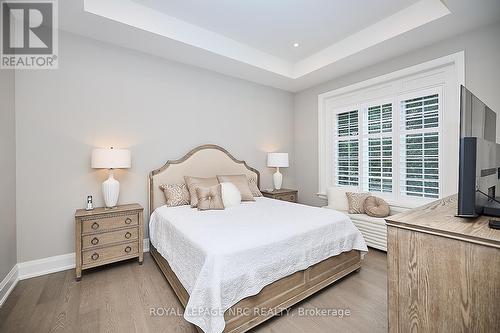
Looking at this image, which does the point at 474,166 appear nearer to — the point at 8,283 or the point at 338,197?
the point at 338,197

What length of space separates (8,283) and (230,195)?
2295mm

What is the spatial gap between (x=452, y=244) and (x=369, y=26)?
2.97m

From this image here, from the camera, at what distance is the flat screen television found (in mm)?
1079

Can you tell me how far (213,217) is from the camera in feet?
7.73

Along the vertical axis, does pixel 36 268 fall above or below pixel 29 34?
below

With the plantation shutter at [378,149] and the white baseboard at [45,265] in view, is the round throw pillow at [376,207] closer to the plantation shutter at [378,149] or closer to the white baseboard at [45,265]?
the plantation shutter at [378,149]

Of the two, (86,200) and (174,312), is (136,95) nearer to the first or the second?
(86,200)

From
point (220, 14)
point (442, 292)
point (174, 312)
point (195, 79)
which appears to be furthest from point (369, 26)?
point (174, 312)

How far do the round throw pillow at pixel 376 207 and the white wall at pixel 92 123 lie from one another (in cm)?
242

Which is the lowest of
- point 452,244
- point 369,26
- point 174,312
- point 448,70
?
point 174,312

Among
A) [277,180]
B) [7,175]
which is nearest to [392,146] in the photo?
[277,180]

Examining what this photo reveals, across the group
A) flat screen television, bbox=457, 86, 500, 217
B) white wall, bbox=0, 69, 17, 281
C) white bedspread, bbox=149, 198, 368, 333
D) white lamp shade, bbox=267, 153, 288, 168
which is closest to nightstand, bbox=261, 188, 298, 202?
white lamp shade, bbox=267, 153, 288, 168

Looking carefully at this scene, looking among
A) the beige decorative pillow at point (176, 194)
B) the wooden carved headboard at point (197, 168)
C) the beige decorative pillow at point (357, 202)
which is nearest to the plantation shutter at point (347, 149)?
the beige decorative pillow at point (357, 202)

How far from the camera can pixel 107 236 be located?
2488 mm
